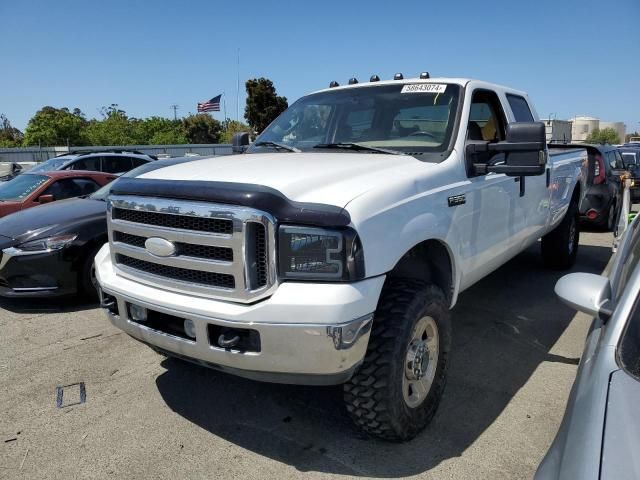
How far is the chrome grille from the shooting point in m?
2.31

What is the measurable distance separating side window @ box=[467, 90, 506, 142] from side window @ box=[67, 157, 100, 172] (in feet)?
31.2

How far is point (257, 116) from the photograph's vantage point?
49.6 m

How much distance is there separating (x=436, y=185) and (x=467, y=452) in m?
1.47

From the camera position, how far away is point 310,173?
269cm

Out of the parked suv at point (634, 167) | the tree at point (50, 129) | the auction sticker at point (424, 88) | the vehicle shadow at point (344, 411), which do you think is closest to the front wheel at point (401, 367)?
the vehicle shadow at point (344, 411)

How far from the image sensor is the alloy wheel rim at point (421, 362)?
265 centimetres

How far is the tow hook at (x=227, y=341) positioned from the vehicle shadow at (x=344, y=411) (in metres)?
0.73

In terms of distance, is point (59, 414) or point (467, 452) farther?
point (59, 414)

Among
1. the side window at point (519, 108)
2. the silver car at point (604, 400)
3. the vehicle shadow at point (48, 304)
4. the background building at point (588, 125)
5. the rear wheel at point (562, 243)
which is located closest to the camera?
the silver car at point (604, 400)

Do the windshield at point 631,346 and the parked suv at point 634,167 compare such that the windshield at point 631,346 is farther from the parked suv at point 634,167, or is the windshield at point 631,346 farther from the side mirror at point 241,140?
the parked suv at point 634,167

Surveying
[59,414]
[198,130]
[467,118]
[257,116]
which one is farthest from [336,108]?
[198,130]

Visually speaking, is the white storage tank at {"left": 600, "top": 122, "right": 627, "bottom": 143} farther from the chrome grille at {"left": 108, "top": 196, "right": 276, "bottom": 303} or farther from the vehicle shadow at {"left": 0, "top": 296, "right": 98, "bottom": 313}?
the chrome grille at {"left": 108, "top": 196, "right": 276, "bottom": 303}

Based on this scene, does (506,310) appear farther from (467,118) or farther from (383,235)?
(383,235)

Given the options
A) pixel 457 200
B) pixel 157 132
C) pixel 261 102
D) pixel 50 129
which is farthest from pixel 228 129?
pixel 457 200
